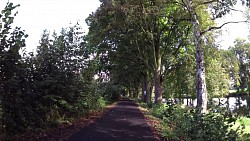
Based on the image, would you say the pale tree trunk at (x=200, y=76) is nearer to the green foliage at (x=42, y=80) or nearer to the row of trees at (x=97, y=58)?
the row of trees at (x=97, y=58)

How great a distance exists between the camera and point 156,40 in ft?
91.9

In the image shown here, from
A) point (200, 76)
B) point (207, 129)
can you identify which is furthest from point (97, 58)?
point (207, 129)

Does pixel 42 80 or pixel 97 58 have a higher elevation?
pixel 97 58

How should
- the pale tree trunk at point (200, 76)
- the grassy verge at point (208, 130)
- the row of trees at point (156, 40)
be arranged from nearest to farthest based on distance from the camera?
the grassy verge at point (208, 130), the pale tree trunk at point (200, 76), the row of trees at point (156, 40)

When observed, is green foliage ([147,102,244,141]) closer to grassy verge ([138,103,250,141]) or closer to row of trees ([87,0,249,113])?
grassy verge ([138,103,250,141])

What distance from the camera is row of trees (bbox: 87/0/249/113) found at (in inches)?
772

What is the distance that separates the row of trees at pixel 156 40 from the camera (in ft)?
64.3

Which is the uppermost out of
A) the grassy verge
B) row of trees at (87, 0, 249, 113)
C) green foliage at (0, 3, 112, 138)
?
row of trees at (87, 0, 249, 113)

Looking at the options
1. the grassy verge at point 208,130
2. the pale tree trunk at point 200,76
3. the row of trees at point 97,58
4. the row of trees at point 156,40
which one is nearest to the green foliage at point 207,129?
the grassy verge at point 208,130

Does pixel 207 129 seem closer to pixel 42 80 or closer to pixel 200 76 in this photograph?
pixel 200 76

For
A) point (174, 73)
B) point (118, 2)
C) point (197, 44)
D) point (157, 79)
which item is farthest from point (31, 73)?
point (174, 73)

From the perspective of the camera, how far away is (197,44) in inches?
555

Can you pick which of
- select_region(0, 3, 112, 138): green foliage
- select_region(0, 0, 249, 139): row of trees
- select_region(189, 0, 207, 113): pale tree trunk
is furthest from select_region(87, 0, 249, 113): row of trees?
select_region(0, 3, 112, 138): green foliage

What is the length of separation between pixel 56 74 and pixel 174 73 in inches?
842
